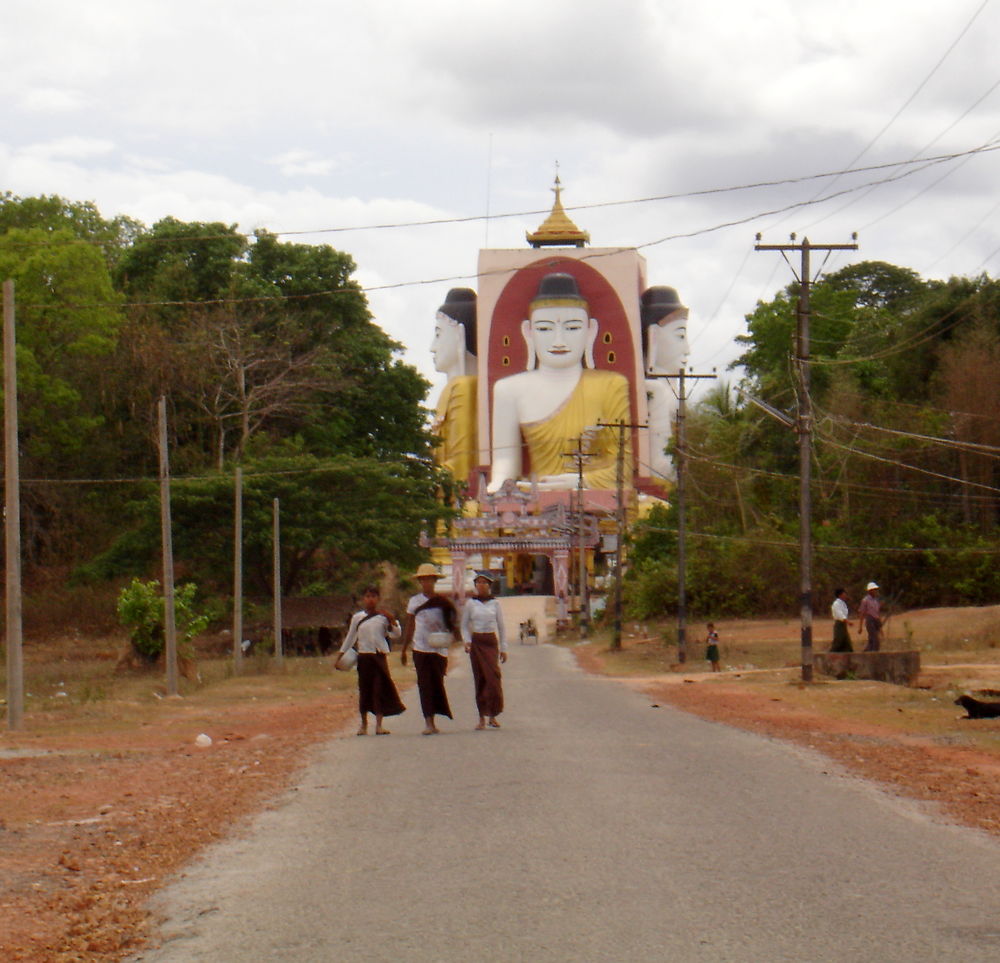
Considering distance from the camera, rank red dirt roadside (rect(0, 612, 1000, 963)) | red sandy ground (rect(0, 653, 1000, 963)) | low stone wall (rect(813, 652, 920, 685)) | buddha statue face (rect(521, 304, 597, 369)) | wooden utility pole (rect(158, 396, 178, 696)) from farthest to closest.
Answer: buddha statue face (rect(521, 304, 597, 369)) < wooden utility pole (rect(158, 396, 178, 696)) < low stone wall (rect(813, 652, 920, 685)) < red dirt roadside (rect(0, 612, 1000, 963)) < red sandy ground (rect(0, 653, 1000, 963))

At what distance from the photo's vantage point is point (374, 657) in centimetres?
1584

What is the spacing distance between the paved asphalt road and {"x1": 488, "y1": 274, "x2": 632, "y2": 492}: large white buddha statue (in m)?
58.1

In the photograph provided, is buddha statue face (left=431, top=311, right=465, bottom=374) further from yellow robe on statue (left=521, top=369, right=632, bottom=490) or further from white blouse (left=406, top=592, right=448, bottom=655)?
white blouse (left=406, top=592, right=448, bottom=655)

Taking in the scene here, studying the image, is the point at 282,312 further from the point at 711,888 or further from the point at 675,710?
the point at 711,888

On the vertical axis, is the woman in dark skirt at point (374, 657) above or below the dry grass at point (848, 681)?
above

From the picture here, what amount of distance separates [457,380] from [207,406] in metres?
25.2

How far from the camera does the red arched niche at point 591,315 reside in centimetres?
7425

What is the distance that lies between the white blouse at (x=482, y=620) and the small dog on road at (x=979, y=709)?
6.21 m

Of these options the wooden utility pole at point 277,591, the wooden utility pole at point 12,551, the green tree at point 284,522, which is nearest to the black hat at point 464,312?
the green tree at point 284,522

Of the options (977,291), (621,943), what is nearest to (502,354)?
(977,291)

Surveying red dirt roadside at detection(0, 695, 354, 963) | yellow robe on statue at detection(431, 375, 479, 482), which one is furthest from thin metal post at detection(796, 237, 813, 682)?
yellow robe on statue at detection(431, 375, 479, 482)

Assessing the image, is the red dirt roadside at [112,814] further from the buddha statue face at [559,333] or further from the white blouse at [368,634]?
the buddha statue face at [559,333]

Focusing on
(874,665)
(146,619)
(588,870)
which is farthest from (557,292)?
(588,870)

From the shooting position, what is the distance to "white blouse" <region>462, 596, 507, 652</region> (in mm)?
15875
